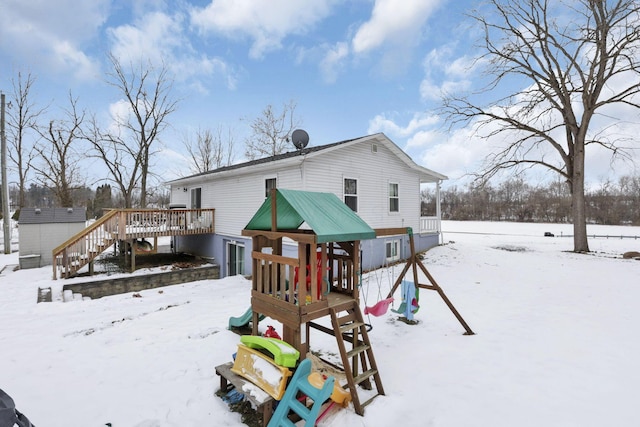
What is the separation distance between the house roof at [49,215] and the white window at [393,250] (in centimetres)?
1419

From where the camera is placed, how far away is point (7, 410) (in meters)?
1.73

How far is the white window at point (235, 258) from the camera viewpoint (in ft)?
41.0

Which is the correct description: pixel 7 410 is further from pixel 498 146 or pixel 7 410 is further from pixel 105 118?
pixel 105 118

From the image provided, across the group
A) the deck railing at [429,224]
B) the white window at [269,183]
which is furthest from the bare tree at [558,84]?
the white window at [269,183]

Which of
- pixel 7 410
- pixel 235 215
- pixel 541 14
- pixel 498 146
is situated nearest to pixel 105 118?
pixel 235 215

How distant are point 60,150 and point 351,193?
22446 millimetres

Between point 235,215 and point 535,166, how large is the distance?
1579 cm

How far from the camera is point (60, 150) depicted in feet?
67.4

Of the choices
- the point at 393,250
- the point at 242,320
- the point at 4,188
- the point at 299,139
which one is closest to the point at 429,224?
the point at 393,250

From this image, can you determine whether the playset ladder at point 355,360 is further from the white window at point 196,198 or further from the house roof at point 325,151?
the white window at point 196,198

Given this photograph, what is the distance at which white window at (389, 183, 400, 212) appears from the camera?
12641 millimetres

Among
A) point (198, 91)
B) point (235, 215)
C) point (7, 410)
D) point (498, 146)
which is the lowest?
point (7, 410)

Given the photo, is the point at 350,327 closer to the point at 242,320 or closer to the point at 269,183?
the point at 242,320

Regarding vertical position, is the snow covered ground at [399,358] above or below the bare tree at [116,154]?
below
